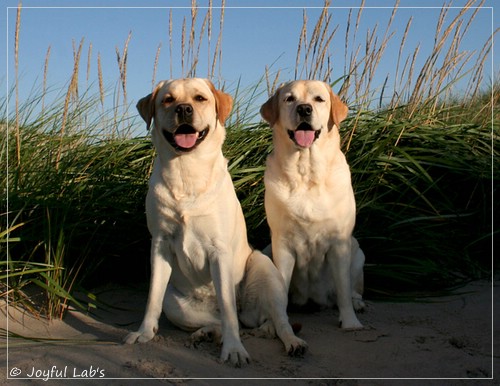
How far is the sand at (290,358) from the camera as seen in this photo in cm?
282

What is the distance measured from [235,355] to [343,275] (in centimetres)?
93

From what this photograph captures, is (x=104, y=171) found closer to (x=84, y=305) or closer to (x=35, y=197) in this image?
(x=35, y=197)

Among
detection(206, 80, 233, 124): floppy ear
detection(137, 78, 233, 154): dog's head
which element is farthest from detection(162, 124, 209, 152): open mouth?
detection(206, 80, 233, 124): floppy ear

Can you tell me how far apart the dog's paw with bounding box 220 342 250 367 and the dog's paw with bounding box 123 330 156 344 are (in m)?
0.43

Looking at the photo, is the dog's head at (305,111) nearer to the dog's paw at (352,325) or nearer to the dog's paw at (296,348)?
the dog's paw at (352,325)

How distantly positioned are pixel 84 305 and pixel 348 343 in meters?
1.70

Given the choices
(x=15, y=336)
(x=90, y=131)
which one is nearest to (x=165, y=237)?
(x=15, y=336)

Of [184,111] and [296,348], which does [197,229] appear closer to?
[184,111]

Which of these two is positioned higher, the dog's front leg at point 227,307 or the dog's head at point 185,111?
the dog's head at point 185,111

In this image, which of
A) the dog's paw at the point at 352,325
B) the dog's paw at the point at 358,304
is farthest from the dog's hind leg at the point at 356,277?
the dog's paw at the point at 352,325

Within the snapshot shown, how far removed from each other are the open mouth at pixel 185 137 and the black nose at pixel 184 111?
74mm

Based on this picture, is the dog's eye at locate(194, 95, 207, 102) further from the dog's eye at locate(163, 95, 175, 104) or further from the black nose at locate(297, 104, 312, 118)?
the black nose at locate(297, 104, 312, 118)

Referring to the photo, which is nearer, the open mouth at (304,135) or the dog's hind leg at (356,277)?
the open mouth at (304,135)

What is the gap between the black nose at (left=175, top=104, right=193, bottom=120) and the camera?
3.16m
